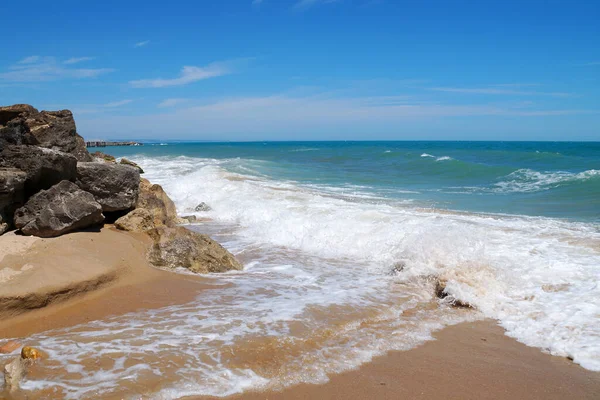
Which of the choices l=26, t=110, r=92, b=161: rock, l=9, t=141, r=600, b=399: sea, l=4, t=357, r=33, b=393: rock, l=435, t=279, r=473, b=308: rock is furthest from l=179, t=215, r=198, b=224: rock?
l=4, t=357, r=33, b=393: rock

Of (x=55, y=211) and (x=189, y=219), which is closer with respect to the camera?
(x=55, y=211)

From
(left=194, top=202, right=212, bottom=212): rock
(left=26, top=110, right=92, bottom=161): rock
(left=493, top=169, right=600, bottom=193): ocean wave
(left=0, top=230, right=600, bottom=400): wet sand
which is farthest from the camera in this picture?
(left=493, top=169, right=600, bottom=193): ocean wave

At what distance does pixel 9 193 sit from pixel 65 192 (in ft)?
2.12

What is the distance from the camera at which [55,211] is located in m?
A: 6.13

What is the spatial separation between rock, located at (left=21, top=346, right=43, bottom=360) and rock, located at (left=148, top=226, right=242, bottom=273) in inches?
106

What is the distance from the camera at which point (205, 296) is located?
5.77 m

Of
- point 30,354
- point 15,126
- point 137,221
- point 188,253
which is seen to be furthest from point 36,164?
point 30,354

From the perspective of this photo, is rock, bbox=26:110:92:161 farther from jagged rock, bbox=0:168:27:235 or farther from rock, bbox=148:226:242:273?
rock, bbox=148:226:242:273

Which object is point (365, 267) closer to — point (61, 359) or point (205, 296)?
point (205, 296)

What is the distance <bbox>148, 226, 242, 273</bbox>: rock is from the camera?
6.76 m

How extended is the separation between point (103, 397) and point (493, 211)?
12.4 metres

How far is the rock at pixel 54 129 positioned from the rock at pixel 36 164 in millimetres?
725

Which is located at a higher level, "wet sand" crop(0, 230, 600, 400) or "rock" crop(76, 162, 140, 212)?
"rock" crop(76, 162, 140, 212)

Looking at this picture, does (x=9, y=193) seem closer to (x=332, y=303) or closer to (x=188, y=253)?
(x=188, y=253)
